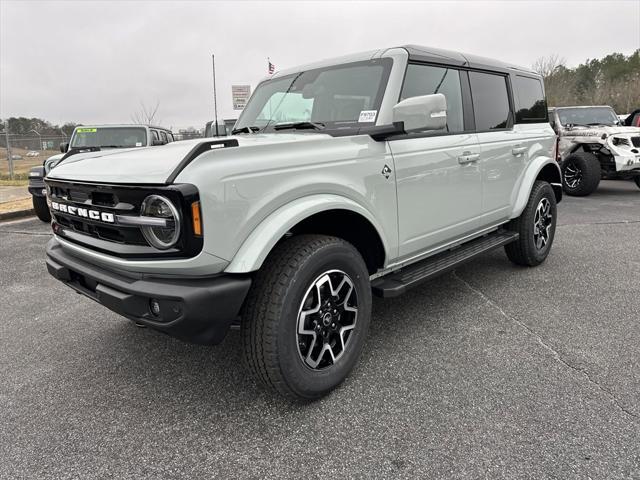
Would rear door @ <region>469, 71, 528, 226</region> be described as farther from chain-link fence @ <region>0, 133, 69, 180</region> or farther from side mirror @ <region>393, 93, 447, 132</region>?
chain-link fence @ <region>0, 133, 69, 180</region>

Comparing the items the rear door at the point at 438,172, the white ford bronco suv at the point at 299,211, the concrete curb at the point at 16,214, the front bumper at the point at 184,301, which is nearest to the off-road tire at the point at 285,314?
the white ford bronco suv at the point at 299,211

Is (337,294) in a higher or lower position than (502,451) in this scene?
higher

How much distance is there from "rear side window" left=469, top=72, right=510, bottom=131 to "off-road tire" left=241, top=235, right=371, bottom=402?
2070 mm

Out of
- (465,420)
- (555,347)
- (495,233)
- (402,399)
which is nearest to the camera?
(465,420)

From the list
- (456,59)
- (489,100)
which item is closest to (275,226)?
(456,59)

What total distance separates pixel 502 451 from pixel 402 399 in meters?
0.56

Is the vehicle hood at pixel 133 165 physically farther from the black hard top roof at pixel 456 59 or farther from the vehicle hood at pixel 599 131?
the vehicle hood at pixel 599 131

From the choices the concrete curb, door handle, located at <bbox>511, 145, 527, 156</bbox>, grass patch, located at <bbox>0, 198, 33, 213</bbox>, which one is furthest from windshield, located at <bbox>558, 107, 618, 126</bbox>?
grass patch, located at <bbox>0, 198, 33, 213</bbox>

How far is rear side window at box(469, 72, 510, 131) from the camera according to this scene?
12.1 feet

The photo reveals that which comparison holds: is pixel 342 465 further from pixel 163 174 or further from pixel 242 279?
pixel 163 174

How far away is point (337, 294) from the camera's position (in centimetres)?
249

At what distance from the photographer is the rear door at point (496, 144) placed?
369 cm

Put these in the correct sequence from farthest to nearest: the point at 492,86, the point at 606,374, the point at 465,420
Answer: the point at 492,86 → the point at 606,374 → the point at 465,420

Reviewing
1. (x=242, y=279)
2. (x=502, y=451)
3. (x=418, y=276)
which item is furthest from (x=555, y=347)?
(x=242, y=279)
